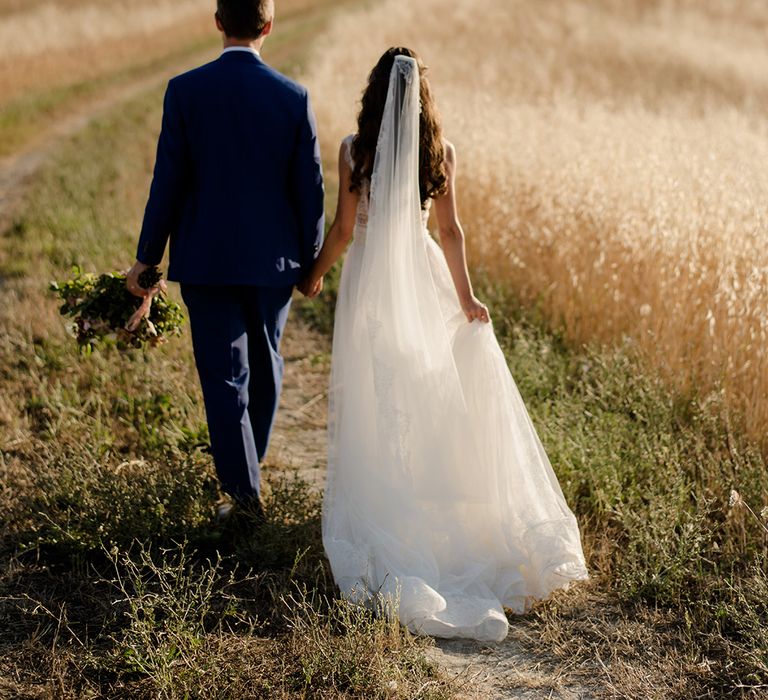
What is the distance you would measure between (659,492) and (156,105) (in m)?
13.6

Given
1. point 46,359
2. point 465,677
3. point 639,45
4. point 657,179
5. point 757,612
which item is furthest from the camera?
point 639,45

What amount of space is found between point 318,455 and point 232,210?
5.83ft

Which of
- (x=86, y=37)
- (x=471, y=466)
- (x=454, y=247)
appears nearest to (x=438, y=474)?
(x=471, y=466)

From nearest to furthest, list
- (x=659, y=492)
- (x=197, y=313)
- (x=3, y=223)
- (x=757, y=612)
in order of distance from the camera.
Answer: (x=757, y=612)
(x=197, y=313)
(x=659, y=492)
(x=3, y=223)

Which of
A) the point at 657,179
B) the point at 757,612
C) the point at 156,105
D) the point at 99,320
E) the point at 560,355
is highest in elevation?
the point at 156,105

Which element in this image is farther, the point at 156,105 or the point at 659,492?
the point at 156,105

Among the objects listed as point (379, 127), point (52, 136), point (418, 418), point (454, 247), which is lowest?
point (418, 418)

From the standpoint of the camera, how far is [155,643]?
10.5 ft

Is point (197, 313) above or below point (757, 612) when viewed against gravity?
above

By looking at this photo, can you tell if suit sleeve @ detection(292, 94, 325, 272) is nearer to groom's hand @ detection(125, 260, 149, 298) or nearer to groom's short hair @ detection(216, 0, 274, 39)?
groom's short hair @ detection(216, 0, 274, 39)

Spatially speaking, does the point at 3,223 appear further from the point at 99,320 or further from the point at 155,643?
the point at 155,643

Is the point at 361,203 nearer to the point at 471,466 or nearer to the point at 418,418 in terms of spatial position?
the point at 418,418

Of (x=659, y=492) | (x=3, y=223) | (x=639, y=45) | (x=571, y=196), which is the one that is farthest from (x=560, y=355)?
(x=639, y=45)

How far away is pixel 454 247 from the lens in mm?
3795
